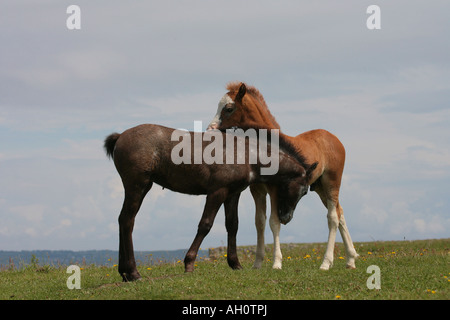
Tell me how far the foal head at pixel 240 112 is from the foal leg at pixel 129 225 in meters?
2.64

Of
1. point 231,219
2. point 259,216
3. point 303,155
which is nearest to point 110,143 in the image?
point 231,219

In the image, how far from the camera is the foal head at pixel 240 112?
41.7ft

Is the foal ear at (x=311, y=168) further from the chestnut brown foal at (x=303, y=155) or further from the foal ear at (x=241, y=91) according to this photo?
the foal ear at (x=241, y=91)

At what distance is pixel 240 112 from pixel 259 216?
8.13 feet

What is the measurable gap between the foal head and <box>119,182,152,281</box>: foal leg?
264cm

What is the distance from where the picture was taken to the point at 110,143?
1141 centimetres

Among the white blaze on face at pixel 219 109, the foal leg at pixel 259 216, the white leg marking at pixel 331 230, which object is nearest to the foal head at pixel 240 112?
the white blaze on face at pixel 219 109

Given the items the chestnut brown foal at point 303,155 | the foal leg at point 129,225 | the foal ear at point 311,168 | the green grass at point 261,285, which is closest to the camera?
the green grass at point 261,285

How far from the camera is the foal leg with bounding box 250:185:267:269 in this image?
12.2 meters

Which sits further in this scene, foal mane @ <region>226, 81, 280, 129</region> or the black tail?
foal mane @ <region>226, 81, 280, 129</region>

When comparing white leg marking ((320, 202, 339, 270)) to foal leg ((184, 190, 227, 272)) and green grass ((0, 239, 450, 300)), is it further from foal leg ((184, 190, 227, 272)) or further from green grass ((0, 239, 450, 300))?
foal leg ((184, 190, 227, 272))

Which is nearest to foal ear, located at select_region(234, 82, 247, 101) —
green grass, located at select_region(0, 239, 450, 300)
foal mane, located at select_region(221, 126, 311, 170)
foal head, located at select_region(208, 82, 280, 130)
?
foal head, located at select_region(208, 82, 280, 130)
